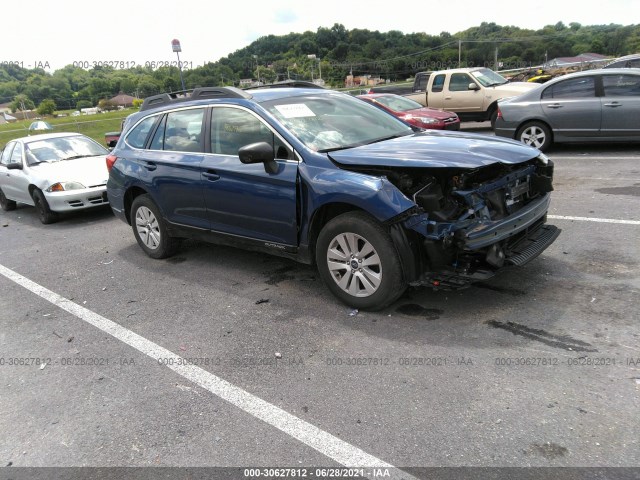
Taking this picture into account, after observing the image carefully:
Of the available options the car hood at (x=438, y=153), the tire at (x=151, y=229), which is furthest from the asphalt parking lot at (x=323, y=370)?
the car hood at (x=438, y=153)

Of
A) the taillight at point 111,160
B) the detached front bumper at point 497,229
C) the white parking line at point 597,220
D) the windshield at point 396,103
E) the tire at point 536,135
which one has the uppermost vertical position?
the windshield at point 396,103

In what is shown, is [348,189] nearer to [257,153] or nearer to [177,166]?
[257,153]

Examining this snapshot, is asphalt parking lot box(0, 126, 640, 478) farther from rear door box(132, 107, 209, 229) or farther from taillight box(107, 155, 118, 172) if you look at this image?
taillight box(107, 155, 118, 172)

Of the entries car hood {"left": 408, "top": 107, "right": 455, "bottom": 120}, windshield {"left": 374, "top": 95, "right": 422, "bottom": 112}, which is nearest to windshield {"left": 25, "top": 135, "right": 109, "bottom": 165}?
windshield {"left": 374, "top": 95, "right": 422, "bottom": 112}

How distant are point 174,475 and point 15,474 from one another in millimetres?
903

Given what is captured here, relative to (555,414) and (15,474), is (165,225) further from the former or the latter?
(555,414)

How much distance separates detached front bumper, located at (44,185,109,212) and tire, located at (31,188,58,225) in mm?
147

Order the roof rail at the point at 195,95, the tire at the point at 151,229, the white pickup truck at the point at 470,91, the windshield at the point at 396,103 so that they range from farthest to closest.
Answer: the white pickup truck at the point at 470,91
the windshield at the point at 396,103
the tire at the point at 151,229
the roof rail at the point at 195,95

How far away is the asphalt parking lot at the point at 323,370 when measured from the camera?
256 cm

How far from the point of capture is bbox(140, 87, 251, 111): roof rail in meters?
4.90

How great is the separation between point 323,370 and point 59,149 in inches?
338

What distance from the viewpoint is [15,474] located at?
8.62 feet

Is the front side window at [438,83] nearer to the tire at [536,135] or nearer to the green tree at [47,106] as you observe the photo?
the tire at [536,135]

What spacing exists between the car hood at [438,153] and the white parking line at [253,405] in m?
1.92
